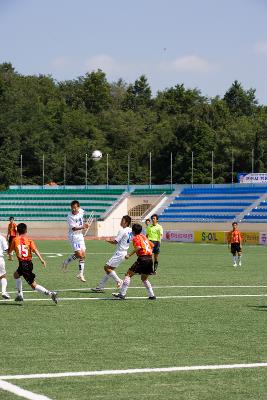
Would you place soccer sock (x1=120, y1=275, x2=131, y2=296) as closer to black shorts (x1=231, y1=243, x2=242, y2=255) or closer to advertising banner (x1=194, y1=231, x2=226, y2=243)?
black shorts (x1=231, y1=243, x2=242, y2=255)

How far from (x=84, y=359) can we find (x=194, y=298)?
8.20 meters

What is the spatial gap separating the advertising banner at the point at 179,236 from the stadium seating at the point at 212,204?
536cm

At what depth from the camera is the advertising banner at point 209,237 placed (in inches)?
2336

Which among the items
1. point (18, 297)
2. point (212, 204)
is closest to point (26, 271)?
point (18, 297)

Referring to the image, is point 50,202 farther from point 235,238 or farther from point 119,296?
point 119,296

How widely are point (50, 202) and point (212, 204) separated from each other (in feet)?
55.9

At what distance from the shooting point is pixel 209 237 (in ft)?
199

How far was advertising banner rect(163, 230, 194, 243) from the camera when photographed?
204ft

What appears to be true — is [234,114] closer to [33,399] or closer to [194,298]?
[194,298]

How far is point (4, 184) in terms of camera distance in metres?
94.7

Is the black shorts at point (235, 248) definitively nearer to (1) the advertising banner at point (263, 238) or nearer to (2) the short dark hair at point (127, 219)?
(2) the short dark hair at point (127, 219)

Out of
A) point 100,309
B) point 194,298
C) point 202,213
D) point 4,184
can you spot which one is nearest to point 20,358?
point 100,309

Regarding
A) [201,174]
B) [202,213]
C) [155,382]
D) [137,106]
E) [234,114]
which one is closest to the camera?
[155,382]

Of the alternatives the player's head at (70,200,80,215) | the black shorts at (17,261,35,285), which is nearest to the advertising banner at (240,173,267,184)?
the player's head at (70,200,80,215)
